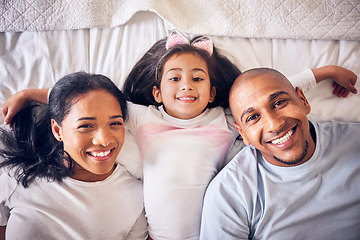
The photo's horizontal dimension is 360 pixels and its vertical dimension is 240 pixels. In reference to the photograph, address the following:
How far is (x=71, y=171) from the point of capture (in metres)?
1.02

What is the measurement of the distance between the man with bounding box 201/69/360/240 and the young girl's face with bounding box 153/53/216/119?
0.13 metres

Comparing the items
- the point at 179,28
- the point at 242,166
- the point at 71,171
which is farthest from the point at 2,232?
the point at 179,28

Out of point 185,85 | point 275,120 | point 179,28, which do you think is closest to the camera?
point 275,120

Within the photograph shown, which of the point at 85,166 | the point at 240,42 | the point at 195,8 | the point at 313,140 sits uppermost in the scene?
the point at 195,8

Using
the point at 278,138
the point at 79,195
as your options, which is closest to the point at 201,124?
the point at 278,138

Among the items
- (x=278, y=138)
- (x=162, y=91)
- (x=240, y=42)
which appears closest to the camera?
(x=278, y=138)

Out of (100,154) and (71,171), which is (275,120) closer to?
(100,154)

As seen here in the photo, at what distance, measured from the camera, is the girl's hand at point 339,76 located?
1.15m

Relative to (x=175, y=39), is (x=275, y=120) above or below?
below

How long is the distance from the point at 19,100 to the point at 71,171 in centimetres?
32

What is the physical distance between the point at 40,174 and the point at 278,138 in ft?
2.62

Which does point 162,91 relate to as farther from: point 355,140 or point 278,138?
point 355,140

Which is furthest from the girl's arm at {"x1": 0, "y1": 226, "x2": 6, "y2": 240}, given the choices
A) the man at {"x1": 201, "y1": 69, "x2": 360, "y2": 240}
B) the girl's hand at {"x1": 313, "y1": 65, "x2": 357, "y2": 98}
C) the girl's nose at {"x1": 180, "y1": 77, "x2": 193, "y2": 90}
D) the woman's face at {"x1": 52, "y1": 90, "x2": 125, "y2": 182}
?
the girl's hand at {"x1": 313, "y1": 65, "x2": 357, "y2": 98}

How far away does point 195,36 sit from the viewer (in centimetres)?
118
